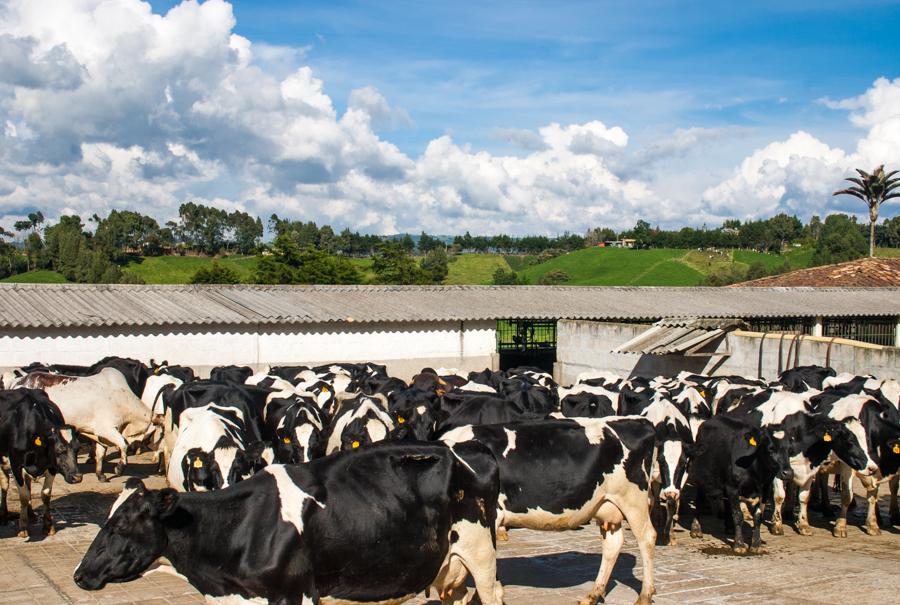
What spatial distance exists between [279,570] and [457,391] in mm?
10125

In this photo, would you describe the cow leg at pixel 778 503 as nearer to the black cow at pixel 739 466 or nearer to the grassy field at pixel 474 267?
the black cow at pixel 739 466

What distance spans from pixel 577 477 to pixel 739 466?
156 inches

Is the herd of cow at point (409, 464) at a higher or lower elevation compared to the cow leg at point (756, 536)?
higher

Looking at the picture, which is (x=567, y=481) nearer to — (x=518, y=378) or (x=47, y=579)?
(x=47, y=579)

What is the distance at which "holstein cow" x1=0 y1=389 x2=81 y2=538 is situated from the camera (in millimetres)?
11688

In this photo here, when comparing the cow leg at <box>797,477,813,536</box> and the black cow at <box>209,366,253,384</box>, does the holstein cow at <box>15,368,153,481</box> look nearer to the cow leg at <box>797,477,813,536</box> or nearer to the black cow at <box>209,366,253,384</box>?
the black cow at <box>209,366,253,384</box>

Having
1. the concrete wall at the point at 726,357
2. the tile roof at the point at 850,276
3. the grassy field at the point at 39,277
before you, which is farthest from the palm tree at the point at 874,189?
the grassy field at the point at 39,277

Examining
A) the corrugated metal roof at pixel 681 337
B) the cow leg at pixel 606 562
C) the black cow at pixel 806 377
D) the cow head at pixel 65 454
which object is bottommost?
the cow leg at pixel 606 562

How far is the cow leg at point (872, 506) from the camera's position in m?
Result: 12.1

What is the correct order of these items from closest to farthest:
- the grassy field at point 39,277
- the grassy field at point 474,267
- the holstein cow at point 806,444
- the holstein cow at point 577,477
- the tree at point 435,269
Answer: the holstein cow at point 577,477
the holstein cow at point 806,444
the tree at point 435,269
the grassy field at point 39,277
the grassy field at point 474,267

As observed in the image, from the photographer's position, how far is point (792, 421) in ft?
41.0

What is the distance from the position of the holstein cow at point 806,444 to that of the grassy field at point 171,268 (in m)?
81.1

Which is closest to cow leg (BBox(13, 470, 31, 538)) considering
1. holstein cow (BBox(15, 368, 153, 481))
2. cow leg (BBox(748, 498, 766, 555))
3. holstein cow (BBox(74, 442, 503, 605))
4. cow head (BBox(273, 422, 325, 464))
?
cow head (BBox(273, 422, 325, 464))

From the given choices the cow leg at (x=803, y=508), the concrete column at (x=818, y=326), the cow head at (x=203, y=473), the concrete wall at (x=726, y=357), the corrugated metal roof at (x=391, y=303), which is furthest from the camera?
the concrete column at (x=818, y=326)
